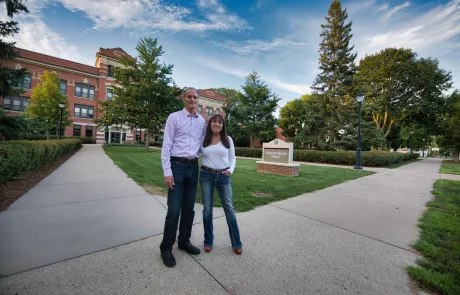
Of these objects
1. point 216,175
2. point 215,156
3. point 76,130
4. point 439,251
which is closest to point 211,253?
point 216,175

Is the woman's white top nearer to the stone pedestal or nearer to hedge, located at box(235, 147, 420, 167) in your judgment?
the stone pedestal

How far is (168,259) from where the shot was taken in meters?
2.07

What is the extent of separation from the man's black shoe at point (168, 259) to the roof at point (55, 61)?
127 feet

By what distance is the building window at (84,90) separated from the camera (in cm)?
3114

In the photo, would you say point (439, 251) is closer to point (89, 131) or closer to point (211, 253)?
point (211, 253)

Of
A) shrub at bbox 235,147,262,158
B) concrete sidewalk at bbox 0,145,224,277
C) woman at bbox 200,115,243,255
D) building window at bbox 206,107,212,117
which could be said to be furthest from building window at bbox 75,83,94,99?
woman at bbox 200,115,243,255

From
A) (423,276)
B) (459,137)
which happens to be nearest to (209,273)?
(423,276)

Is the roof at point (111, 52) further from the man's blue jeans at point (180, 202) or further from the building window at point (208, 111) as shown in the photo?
the man's blue jeans at point (180, 202)

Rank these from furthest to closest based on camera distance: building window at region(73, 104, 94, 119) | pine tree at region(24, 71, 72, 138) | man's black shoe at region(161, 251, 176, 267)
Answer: building window at region(73, 104, 94, 119) < pine tree at region(24, 71, 72, 138) < man's black shoe at region(161, 251, 176, 267)

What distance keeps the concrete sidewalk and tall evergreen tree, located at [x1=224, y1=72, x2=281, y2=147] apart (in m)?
22.0

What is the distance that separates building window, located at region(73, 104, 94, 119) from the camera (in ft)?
102

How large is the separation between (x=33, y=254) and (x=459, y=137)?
33523mm

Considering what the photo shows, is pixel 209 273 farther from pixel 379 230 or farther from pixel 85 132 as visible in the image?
pixel 85 132

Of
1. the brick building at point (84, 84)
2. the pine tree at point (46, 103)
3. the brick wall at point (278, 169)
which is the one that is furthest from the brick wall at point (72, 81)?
the brick wall at point (278, 169)
